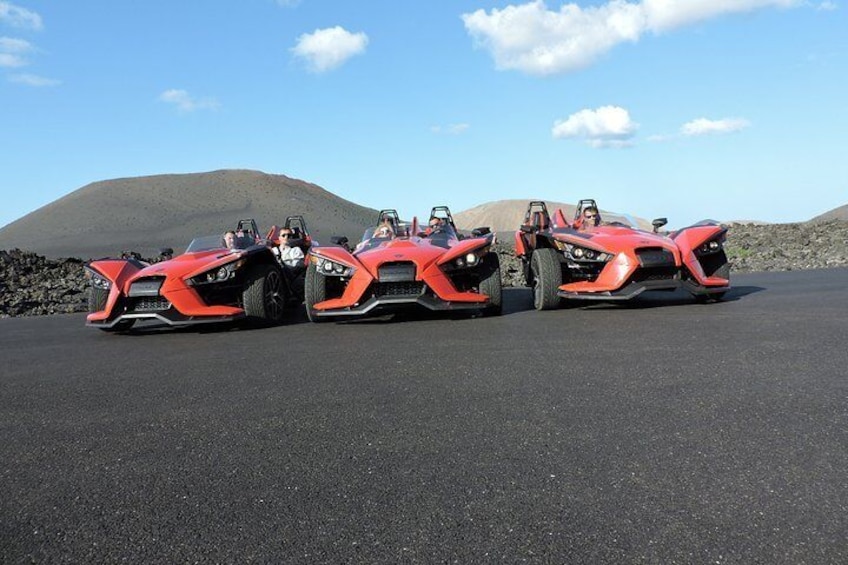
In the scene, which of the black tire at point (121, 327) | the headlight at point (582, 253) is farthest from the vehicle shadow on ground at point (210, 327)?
the headlight at point (582, 253)

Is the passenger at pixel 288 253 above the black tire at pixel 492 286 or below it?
above

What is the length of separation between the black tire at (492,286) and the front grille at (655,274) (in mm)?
1612

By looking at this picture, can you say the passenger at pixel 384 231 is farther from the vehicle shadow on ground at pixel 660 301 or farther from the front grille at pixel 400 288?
the vehicle shadow on ground at pixel 660 301

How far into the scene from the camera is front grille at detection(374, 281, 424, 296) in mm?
8078

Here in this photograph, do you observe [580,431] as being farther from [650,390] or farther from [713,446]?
[650,390]

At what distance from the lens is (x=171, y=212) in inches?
2756

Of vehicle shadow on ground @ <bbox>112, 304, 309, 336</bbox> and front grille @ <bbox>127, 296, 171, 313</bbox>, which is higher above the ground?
front grille @ <bbox>127, 296, 171, 313</bbox>

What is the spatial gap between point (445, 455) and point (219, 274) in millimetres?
6230

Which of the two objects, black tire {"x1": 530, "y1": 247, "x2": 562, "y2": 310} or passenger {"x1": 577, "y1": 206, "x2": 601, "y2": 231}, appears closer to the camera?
black tire {"x1": 530, "y1": 247, "x2": 562, "y2": 310}

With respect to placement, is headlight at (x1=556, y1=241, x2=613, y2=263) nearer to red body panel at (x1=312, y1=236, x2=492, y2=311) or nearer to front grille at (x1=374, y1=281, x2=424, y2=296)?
red body panel at (x1=312, y1=236, x2=492, y2=311)

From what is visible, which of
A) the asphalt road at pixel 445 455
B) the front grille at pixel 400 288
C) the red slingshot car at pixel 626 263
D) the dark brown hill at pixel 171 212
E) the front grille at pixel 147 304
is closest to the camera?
the asphalt road at pixel 445 455

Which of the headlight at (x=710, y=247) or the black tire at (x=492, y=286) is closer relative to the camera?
the black tire at (x=492, y=286)

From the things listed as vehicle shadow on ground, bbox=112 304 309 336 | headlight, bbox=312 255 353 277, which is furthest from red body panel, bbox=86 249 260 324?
headlight, bbox=312 255 353 277

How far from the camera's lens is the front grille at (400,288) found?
808 centimetres
